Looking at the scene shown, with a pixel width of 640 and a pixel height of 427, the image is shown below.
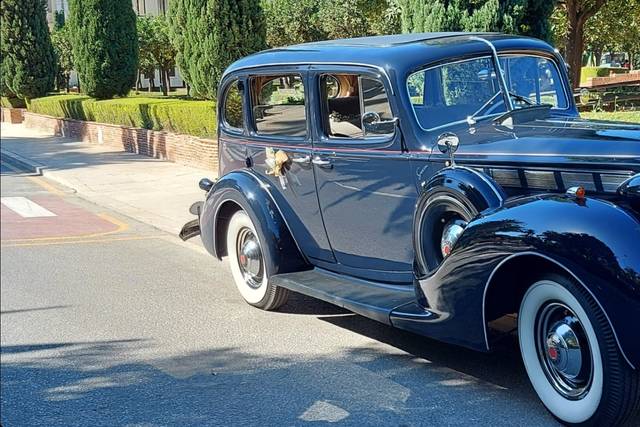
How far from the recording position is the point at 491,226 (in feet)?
13.0

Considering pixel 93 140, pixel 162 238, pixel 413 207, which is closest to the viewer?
pixel 413 207

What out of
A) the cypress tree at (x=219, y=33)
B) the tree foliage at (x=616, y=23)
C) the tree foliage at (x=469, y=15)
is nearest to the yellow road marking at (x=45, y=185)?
the cypress tree at (x=219, y=33)

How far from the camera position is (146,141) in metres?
18.5

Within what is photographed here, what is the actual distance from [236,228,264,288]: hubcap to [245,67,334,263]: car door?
48 cm

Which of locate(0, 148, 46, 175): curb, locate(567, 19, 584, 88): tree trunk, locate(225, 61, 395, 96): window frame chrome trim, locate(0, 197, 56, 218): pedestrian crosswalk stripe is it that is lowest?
locate(0, 197, 56, 218): pedestrian crosswalk stripe

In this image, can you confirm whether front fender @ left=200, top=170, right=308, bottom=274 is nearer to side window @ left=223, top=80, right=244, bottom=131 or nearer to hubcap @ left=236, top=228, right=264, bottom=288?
hubcap @ left=236, top=228, right=264, bottom=288

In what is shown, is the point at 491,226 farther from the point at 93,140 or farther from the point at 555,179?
the point at 93,140

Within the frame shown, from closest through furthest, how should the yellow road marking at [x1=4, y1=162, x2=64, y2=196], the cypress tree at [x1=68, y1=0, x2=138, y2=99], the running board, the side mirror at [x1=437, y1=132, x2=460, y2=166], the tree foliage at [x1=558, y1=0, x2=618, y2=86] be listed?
the side mirror at [x1=437, y1=132, x2=460, y2=166]
the running board
the yellow road marking at [x1=4, y1=162, x2=64, y2=196]
the tree foliage at [x1=558, y1=0, x2=618, y2=86]
the cypress tree at [x1=68, y1=0, x2=138, y2=99]

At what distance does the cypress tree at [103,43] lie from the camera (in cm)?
2336

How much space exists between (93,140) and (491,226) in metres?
20.1

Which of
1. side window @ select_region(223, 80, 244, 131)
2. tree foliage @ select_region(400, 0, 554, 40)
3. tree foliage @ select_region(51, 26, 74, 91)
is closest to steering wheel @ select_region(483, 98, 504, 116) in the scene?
side window @ select_region(223, 80, 244, 131)

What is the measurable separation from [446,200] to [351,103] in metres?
1.37

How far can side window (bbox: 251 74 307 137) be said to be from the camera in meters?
5.75

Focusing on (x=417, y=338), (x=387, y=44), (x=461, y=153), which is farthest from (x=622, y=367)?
(x=387, y=44)
